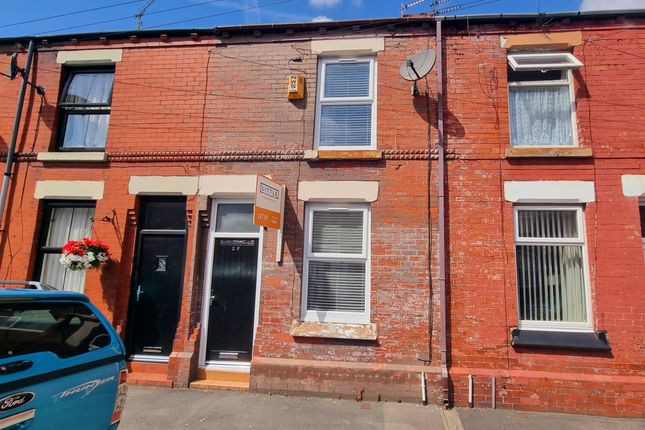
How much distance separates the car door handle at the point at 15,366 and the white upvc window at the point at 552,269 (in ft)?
18.3

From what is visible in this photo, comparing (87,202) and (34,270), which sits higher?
(87,202)

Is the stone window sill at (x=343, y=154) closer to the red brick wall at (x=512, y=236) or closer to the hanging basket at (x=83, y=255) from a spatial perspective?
the red brick wall at (x=512, y=236)

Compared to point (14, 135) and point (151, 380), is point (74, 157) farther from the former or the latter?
point (151, 380)

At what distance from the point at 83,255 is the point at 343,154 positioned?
4.18 meters

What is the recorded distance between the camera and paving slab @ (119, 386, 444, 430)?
4707 mm

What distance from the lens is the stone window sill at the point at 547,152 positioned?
577 cm

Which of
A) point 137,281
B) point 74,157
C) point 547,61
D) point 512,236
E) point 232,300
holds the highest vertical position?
point 547,61

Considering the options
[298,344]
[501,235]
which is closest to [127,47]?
[298,344]

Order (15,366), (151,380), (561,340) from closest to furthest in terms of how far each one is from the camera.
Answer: (15,366)
(561,340)
(151,380)

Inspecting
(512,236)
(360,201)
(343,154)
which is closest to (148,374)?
(360,201)

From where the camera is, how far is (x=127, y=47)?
7.16 meters

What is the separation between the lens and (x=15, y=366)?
8.25 ft

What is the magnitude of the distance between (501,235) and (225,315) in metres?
4.29

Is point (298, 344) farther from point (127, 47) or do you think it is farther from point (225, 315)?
point (127, 47)
